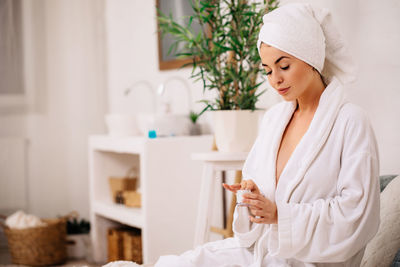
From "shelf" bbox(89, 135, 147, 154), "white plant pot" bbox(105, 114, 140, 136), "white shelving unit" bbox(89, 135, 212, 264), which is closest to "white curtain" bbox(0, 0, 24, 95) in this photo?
"shelf" bbox(89, 135, 147, 154)

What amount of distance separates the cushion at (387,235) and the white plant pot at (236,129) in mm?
768

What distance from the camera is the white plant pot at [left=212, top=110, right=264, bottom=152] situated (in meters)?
2.24

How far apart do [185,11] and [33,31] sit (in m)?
Result: 1.28

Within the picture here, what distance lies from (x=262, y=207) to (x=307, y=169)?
16 centimetres

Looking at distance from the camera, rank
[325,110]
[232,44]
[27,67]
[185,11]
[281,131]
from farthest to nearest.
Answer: [27,67] < [185,11] < [232,44] < [281,131] < [325,110]

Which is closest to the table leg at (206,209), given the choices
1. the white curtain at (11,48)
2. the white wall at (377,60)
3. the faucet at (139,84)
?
the white wall at (377,60)

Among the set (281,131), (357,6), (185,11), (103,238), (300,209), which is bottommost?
(103,238)

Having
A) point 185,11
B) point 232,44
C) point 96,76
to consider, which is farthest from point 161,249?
point 96,76

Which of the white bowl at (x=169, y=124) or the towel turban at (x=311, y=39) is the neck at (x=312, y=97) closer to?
the towel turban at (x=311, y=39)

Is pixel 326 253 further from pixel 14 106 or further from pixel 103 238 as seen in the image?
pixel 14 106

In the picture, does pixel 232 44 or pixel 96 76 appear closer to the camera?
pixel 232 44

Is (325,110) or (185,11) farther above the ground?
(185,11)

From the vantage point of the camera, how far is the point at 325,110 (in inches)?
54.9

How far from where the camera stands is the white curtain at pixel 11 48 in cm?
365
